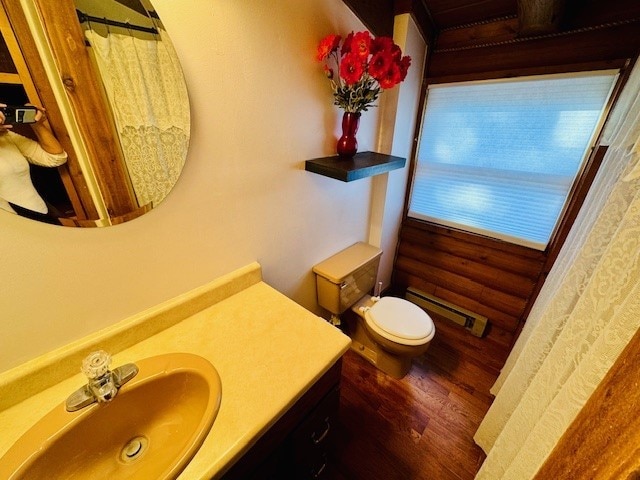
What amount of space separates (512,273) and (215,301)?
192 cm

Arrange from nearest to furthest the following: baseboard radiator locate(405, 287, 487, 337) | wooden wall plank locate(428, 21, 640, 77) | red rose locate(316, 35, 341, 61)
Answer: red rose locate(316, 35, 341, 61), wooden wall plank locate(428, 21, 640, 77), baseboard radiator locate(405, 287, 487, 337)

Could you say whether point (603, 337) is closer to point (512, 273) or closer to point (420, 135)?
point (512, 273)

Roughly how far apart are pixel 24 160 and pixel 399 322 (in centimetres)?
162

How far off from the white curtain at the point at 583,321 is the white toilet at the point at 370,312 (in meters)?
0.46

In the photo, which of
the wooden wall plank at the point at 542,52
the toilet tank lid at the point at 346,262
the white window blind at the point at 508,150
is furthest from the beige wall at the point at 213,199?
the white window blind at the point at 508,150

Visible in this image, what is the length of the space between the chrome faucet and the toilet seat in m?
1.22

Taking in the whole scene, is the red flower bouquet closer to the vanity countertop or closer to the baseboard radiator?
the vanity countertop

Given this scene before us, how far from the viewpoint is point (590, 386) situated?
494mm

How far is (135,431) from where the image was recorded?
0.72 m

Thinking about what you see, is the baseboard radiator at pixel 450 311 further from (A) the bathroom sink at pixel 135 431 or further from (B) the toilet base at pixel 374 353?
(A) the bathroom sink at pixel 135 431

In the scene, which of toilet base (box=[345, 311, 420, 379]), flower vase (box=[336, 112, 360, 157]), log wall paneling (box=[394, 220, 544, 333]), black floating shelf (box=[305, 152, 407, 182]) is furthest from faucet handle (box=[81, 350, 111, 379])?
log wall paneling (box=[394, 220, 544, 333])

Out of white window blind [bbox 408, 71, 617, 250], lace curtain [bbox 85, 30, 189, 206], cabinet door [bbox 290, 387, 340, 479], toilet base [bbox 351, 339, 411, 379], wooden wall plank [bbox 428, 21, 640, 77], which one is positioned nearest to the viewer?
lace curtain [bbox 85, 30, 189, 206]

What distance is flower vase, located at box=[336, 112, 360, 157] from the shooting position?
1.22 metres

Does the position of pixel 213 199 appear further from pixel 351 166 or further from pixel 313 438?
pixel 313 438
